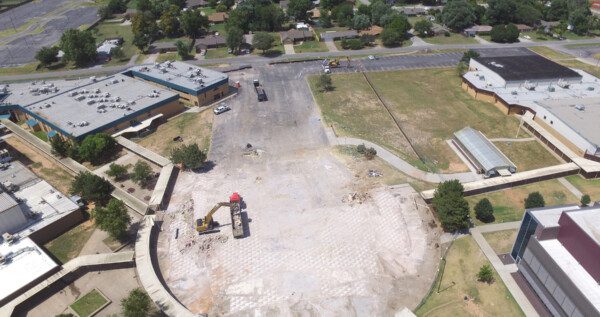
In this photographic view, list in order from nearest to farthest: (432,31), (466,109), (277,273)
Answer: (277,273) < (466,109) < (432,31)

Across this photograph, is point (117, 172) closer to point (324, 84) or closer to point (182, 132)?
point (182, 132)

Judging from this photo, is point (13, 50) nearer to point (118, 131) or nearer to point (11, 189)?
point (118, 131)

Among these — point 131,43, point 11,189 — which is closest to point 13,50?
point 131,43

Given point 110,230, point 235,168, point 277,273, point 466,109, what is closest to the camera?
point 277,273

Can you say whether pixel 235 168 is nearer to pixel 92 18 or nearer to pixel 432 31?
pixel 432 31

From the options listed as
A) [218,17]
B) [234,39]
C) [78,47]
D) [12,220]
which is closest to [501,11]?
→ [234,39]

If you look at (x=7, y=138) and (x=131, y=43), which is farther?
(x=131, y=43)

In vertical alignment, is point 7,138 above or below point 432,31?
below
